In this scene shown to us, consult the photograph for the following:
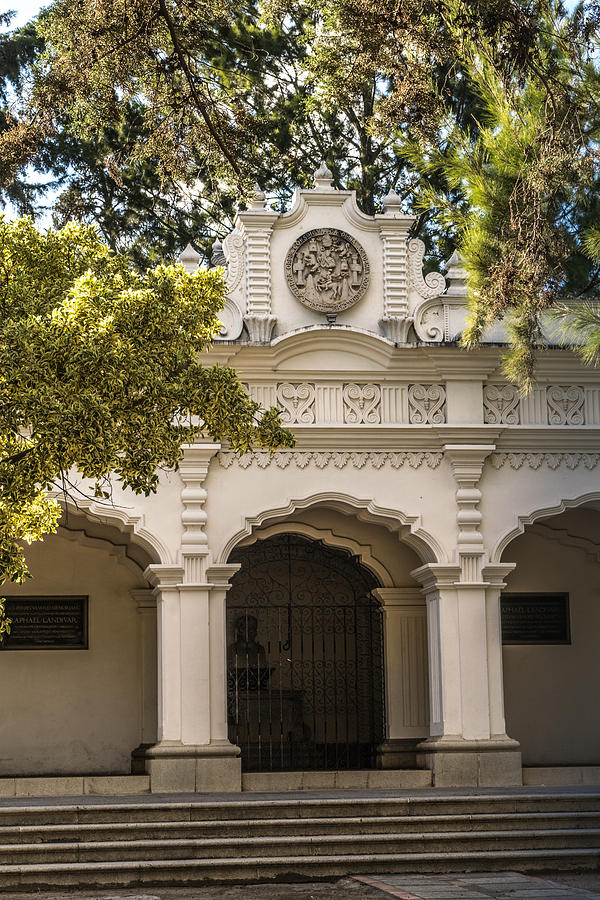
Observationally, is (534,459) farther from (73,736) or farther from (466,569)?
(73,736)

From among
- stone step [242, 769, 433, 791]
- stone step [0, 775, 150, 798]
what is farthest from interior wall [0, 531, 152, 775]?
stone step [242, 769, 433, 791]

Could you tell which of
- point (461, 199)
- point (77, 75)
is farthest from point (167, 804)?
point (461, 199)

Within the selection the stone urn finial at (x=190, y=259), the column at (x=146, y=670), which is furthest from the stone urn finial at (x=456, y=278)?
the column at (x=146, y=670)

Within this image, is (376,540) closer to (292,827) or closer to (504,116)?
(292,827)

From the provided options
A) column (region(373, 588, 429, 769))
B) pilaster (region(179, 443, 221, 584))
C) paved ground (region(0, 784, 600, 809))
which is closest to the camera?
paved ground (region(0, 784, 600, 809))

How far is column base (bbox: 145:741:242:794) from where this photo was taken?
13359 millimetres

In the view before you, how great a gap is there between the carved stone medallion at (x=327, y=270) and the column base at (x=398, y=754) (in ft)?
17.0

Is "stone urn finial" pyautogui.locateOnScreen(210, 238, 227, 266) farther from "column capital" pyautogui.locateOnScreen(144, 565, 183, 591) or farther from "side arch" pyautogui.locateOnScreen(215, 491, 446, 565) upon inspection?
"column capital" pyautogui.locateOnScreen(144, 565, 183, 591)

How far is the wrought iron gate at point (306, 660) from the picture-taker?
1645 centimetres

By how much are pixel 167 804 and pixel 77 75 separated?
633cm

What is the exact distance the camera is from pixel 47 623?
16.0 metres

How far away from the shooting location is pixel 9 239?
10.2 m

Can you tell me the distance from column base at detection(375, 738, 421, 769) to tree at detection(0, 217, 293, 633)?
20.1ft

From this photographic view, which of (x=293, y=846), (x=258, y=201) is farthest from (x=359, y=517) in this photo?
(x=293, y=846)
